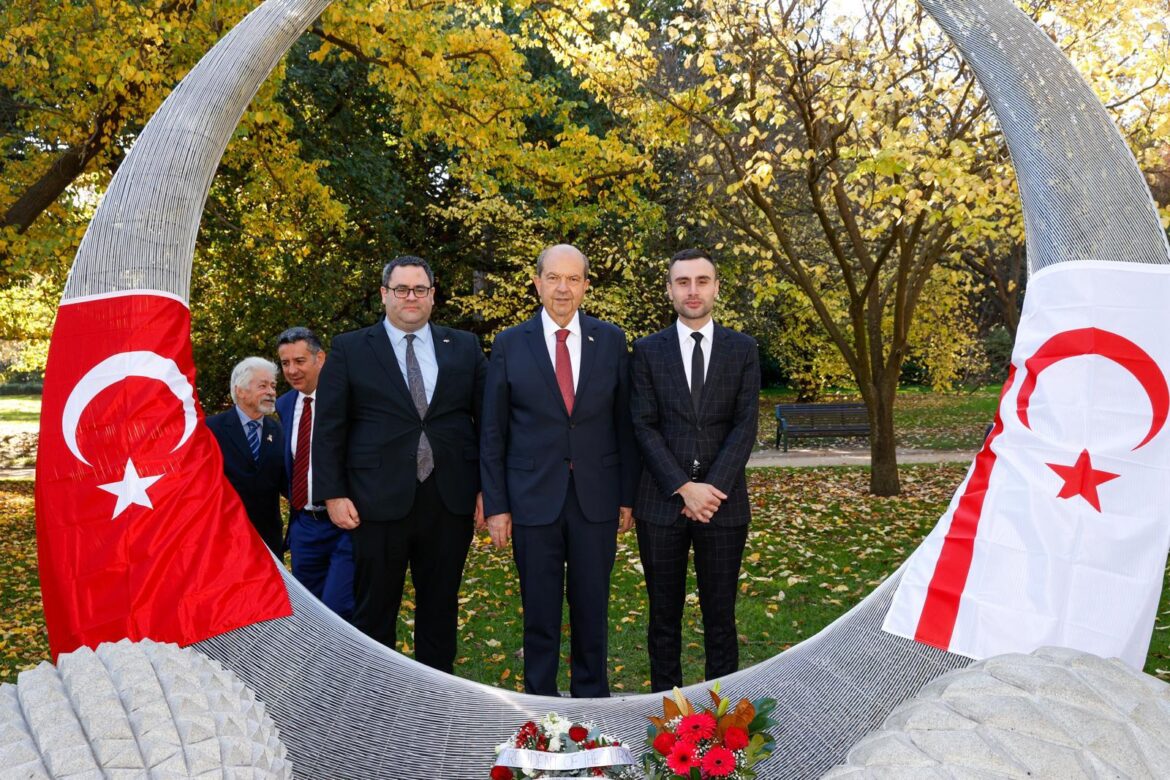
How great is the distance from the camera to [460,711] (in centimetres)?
366

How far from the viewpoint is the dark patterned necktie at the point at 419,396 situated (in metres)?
4.28

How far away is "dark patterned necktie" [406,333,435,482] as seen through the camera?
169 inches

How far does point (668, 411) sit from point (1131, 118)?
7.24 m

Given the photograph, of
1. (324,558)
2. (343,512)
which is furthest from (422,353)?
(324,558)

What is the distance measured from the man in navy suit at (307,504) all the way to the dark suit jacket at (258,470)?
0.23 ft

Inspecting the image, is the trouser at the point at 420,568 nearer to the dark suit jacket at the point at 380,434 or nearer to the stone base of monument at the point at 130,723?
the dark suit jacket at the point at 380,434

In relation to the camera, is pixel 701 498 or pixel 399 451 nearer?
pixel 701 498

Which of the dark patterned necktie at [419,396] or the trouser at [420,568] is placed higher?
the dark patterned necktie at [419,396]

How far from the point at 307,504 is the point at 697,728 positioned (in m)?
2.80

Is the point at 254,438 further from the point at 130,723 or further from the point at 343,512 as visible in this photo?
the point at 130,723

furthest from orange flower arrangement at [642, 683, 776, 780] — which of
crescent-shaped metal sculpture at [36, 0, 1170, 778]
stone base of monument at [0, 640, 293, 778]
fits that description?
stone base of monument at [0, 640, 293, 778]

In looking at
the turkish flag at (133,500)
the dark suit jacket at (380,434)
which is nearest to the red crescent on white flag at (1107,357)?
the dark suit jacket at (380,434)

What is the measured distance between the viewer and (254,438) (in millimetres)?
4891

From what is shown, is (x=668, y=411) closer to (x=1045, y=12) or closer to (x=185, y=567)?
(x=185, y=567)
